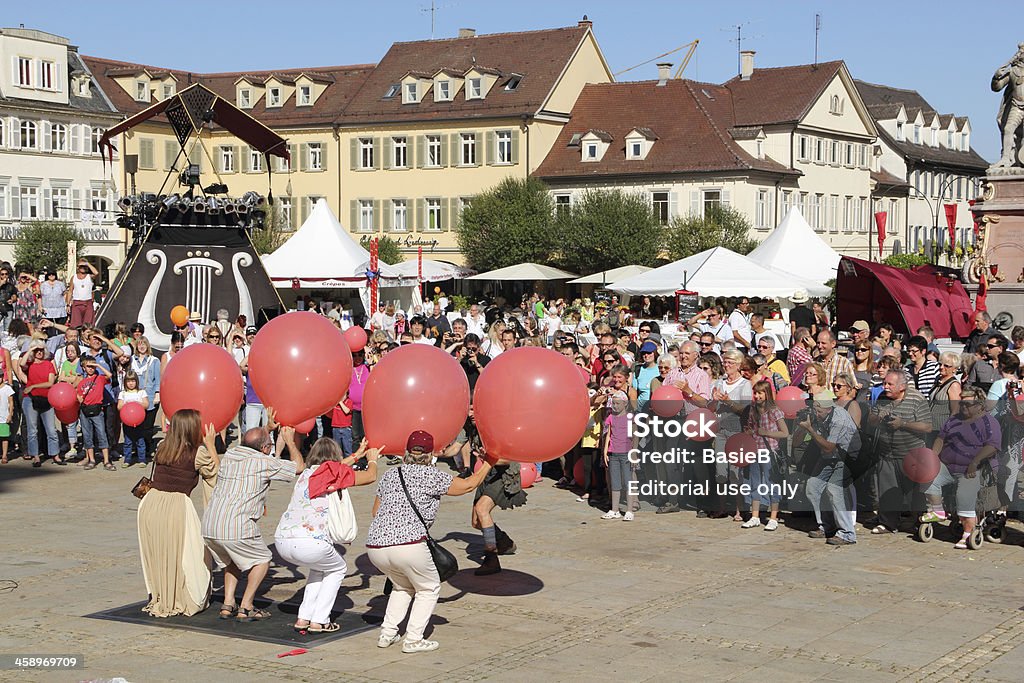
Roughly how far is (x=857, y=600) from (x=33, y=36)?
57.8 m

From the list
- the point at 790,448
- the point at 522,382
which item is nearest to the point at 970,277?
the point at 790,448

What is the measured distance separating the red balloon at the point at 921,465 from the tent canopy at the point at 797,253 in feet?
65.6

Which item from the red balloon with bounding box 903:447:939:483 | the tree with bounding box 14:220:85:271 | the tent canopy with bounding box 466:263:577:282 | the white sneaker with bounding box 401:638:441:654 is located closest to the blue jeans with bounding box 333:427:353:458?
the red balloon with bounding box 903:447:939:483

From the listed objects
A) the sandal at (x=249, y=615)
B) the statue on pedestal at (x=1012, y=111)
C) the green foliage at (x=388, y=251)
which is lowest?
the sandal at (x=249, y=615)

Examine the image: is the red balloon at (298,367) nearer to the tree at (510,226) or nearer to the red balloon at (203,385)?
the red balloon at (203,385)

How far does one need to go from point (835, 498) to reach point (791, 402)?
3.51 feet

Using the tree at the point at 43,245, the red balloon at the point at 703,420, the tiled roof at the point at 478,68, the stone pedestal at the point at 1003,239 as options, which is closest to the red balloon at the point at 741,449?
the red balloon at the point at 703,420

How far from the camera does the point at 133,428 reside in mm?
17953

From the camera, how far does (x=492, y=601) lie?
35.8ft

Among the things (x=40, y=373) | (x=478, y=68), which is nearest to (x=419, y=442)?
(x=40, y=373)

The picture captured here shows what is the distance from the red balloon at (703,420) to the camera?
564 inches

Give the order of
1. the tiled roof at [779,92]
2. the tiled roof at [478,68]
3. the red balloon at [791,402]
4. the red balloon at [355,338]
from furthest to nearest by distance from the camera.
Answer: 1. the tiled roof at [779,92]
2. the tiled roof at [478,68]
3. the red balloon at [355,338]
4. the red balloon at [791,402]

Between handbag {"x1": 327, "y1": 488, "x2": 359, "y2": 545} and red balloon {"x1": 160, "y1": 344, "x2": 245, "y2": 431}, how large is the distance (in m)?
1.92

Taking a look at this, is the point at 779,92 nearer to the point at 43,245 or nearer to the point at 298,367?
the point at 43,245
